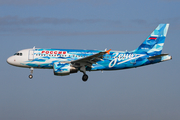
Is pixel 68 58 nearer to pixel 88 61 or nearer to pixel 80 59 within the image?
pixel 80 59

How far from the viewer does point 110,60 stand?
58.1 meters

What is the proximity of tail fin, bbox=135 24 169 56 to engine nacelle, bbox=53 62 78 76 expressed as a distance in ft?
37.8

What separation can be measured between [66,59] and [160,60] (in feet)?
48.3

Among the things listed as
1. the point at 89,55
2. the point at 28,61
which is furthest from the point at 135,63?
the point at 28,61

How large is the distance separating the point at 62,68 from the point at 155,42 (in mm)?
16544

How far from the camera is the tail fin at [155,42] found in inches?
2388

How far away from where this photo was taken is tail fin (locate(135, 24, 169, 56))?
199 feet

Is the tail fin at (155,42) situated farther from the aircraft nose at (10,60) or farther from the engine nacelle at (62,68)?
the aircraft nose at (10,60)

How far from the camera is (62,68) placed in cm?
5572

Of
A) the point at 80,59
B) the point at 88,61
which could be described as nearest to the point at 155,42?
the point at 88,61

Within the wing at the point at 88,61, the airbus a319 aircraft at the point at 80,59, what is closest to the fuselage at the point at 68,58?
the airbus a319 aircraft at the point at 80,59

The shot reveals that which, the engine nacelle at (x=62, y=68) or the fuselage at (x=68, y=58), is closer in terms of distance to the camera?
the engine nacelle at (x=62, y=68)

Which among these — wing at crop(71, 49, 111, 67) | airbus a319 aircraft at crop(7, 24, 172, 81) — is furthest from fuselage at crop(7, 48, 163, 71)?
wing at crop(71, 49, 111, 67)

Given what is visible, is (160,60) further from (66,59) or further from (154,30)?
(66,59)
